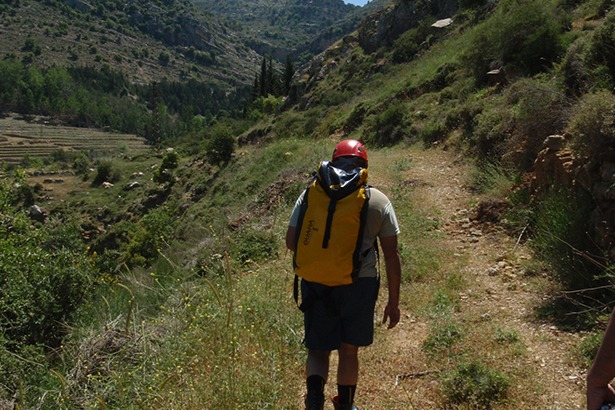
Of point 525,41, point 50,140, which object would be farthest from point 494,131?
point 50,140

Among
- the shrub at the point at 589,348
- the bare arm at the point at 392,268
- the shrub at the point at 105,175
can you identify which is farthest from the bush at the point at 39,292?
the shrub at the point at 105,175

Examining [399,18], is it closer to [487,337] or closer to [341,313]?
[487,337]

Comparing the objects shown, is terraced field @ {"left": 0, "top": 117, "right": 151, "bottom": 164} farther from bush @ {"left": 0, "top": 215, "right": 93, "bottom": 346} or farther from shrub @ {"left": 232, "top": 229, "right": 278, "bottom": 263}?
shrub @ {"left": 232, "top": 229, "right": 278, "bottom": 263}

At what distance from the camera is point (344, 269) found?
9.07 ft

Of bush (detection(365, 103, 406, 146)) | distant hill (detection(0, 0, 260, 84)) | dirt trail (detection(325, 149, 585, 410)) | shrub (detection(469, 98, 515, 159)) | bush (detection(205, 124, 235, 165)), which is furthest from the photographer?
distant hill (detection(0, 0, 260, 84))

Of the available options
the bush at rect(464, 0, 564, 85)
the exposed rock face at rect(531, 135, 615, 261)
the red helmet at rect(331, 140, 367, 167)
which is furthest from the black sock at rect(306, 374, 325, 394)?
the bush at rect(464, 0, 564, 85)

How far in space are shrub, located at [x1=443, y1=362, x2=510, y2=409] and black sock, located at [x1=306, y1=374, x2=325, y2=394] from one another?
112 cm

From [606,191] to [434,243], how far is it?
113 inches

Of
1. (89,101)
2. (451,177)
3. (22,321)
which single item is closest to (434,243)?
(451,177)

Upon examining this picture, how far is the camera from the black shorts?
2.92 m

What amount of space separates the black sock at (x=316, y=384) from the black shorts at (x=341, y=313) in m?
0.20

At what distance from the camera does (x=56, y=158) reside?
86312 mm

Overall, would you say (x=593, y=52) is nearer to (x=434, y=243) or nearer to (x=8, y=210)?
(x=434, y=243)

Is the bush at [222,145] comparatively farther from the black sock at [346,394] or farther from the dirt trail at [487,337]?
the black sock at [346,394]
